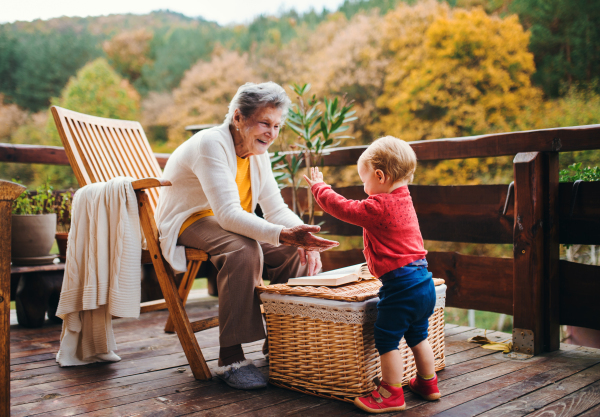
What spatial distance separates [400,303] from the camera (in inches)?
Result: 59.1

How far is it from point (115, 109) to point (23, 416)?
13085mm

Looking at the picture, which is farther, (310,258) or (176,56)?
(176,56)

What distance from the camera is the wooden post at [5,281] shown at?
1.17 m

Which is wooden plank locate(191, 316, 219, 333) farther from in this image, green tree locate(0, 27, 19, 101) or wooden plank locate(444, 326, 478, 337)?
green tree locate(0, 27, 19, 101)

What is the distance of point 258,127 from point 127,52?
13.9 metres

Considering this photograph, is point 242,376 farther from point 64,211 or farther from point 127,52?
point 127,52

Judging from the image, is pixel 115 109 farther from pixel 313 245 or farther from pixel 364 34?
pixel 313 245

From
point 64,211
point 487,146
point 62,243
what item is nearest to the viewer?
point 487,146

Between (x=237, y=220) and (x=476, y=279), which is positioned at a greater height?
(x=237, y=220)

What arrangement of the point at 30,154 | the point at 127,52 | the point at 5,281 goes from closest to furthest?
the point at 5,281, the point at 30,154, the point at 127,52

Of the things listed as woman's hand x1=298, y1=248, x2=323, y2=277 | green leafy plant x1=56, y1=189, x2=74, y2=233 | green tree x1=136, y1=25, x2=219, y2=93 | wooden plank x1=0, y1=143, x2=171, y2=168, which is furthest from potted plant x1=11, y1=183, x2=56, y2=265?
green tree x1=136, y1=25, x2=219, y2=93

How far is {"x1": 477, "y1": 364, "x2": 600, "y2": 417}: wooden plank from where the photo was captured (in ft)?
4.99

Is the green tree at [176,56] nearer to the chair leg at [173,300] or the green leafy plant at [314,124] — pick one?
the green leafy plant at [314,124]

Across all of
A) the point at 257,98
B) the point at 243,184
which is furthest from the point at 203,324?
the point at 257,98
